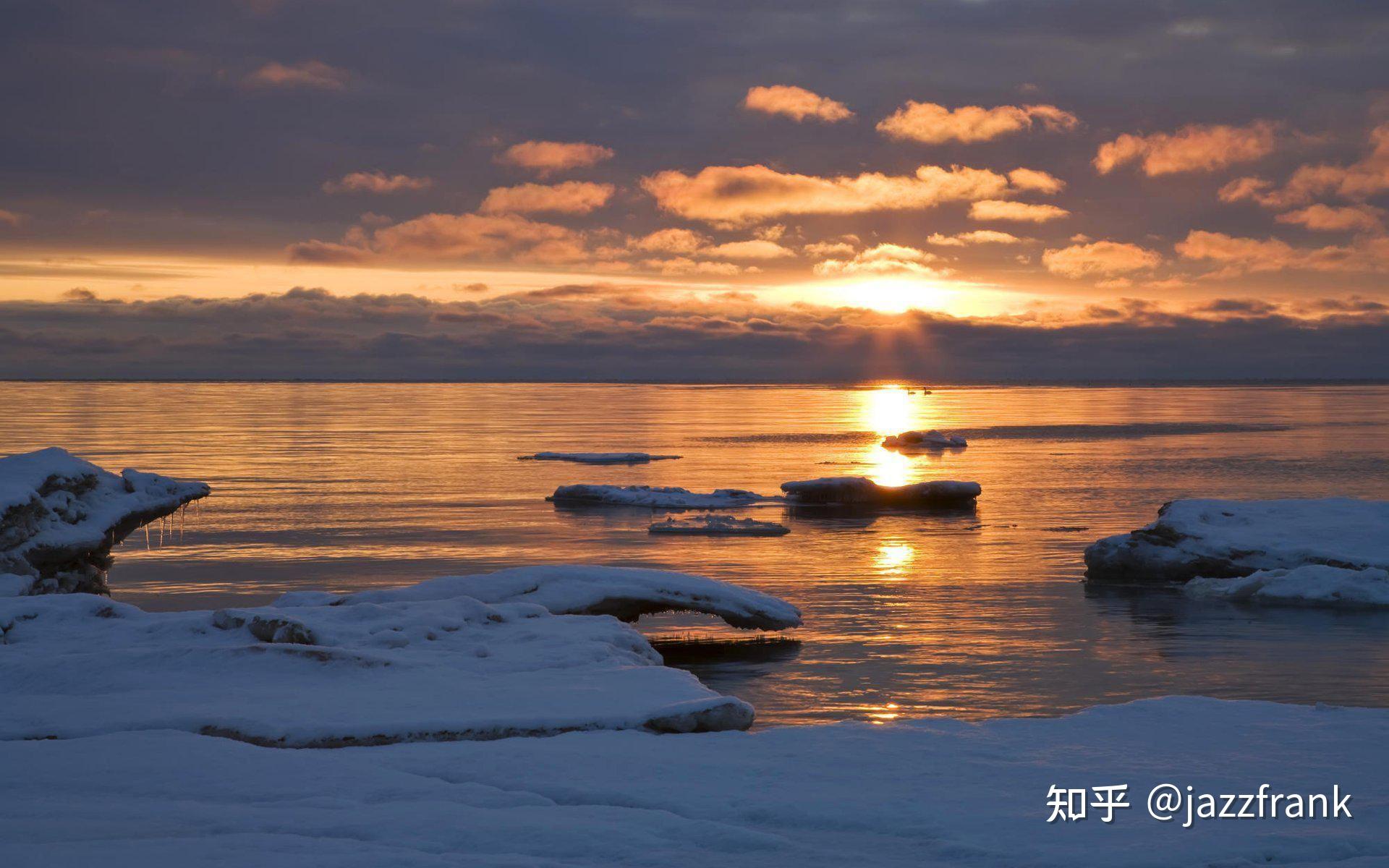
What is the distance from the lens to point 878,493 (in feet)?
148

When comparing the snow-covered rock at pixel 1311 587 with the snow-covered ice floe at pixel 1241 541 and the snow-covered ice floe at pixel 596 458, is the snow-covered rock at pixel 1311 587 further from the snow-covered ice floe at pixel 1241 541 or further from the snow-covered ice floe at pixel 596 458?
the snow-covered ice floe at pixel 596 458

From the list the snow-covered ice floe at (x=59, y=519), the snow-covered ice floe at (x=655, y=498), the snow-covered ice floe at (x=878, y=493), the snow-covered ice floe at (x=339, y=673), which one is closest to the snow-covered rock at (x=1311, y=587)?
the snow-covered ice floe at (x=339, y=673)

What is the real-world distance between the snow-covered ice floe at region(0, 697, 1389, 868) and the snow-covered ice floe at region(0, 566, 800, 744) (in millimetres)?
568

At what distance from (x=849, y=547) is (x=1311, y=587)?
1245 cm

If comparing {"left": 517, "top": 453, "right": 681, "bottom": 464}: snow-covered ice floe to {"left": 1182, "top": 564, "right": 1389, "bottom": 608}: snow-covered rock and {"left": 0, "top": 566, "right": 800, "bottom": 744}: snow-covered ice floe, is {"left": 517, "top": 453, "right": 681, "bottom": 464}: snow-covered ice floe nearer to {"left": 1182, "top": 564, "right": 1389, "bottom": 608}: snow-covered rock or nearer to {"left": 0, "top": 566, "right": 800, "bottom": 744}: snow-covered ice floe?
{"left": 1182, "top": 564, "right": 1389, "bottom": 608}: snow-covered rock

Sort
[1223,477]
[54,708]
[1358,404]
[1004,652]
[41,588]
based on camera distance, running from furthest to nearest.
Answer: [1358,404] < [1223,477] < [41,588] < [1004,652] < [54,708]

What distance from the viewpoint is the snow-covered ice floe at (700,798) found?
29.8 feet

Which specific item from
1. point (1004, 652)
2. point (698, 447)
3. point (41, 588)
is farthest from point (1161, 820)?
point (698, 447)

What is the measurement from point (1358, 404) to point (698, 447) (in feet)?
398

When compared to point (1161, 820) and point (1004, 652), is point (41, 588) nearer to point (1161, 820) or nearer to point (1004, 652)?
point (1004, 652)

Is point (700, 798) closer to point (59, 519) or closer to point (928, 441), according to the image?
point (59, 519)

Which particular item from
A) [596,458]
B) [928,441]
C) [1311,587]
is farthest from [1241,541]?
[928,441]

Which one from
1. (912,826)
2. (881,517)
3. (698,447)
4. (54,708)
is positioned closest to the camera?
(912,826)

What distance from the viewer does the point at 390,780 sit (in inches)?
420
